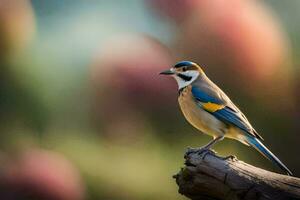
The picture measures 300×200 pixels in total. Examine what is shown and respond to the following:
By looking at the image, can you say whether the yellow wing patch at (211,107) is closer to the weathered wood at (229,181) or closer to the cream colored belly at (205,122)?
the cream colored belly at (205,122)

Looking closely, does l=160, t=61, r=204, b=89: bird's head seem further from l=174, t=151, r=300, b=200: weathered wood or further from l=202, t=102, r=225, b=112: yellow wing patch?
l=174, t=151, r=300, b=200: weathered wood

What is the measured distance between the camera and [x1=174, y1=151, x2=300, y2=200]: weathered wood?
2.39 m

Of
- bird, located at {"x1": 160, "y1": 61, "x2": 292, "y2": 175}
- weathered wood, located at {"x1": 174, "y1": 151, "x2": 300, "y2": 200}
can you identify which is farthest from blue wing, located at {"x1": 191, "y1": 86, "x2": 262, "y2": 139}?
weathered wood, located at {"x1": 174, "y1": 151, "x2": 300, "y2": 200}

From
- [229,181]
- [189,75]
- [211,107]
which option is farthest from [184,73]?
[229,181]

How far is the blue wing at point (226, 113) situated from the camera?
9.33ft

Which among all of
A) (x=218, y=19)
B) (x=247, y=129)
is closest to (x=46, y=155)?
(x=218, y=19)

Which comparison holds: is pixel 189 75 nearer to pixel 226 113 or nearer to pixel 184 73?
pixel 184 73

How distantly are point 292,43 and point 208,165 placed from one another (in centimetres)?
121

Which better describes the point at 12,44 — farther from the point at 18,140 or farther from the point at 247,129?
the point at 247,129

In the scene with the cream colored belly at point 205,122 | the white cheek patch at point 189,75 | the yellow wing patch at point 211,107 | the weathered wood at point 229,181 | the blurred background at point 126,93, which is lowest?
the weathered wood at point 229,181

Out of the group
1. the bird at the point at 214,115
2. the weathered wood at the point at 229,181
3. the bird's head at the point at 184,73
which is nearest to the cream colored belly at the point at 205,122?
the bird at the point at 214,115

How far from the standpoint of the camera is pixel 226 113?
2.88m

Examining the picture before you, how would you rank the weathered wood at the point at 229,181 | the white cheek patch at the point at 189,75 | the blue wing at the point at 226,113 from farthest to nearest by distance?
the white cheek patch at the point at 189,75 < the blue wing at the point at 226,113 < the weathered wood at the point at 229,181

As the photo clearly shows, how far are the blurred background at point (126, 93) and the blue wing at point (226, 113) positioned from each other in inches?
23.1
